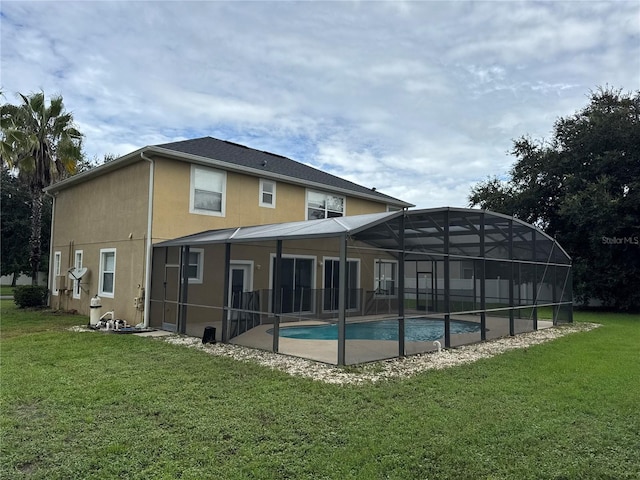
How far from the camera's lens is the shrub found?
16234 millimetres

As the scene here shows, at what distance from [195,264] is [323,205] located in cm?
583

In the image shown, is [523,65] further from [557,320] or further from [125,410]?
[125,410]

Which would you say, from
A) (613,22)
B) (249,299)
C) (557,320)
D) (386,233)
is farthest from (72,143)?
(557,320)

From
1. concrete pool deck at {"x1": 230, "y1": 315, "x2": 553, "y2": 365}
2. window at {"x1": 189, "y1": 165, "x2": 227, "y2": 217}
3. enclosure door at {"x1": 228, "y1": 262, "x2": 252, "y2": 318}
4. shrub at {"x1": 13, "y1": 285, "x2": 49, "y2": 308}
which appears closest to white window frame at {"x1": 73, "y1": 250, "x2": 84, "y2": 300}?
shrub at {"x1": 13, "y1": 285, "x2": 49, "y2": 308}

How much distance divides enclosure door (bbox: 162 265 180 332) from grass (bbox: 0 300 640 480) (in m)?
3.43

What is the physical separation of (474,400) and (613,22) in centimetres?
997

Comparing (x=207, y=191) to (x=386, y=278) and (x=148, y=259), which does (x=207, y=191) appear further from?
(x=386, y=278)

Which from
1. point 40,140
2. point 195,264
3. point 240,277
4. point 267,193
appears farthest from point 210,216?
point 40,140

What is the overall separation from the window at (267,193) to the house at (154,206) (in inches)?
1.3

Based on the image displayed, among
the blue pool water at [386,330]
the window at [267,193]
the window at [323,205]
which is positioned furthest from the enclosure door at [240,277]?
the window at [323,205]

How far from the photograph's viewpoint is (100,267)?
529 inches

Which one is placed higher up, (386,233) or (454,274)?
(386,233)

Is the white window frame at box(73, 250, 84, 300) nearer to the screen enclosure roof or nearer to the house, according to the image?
the house

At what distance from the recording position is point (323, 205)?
52.9 feet
